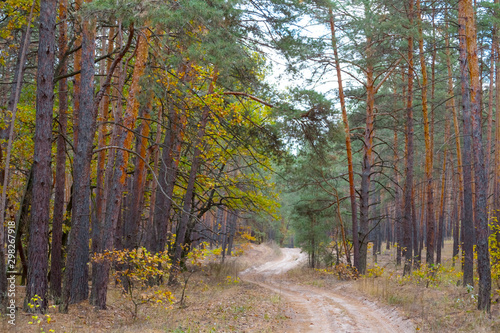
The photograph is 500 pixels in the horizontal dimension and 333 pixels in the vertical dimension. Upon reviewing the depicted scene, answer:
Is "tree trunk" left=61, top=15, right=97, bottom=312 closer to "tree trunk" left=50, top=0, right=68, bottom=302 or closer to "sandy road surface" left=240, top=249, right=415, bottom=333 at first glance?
"tree trunk" left=50, top=0, right=68, bottom=302

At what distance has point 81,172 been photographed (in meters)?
8.22

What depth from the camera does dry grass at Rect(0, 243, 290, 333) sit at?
698 cm

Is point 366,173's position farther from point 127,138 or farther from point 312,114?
point 127,138

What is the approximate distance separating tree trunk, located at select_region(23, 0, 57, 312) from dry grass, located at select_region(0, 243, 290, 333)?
71 centimetres

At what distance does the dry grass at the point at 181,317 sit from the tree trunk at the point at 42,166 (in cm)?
71

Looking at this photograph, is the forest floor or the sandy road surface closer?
the forest floor

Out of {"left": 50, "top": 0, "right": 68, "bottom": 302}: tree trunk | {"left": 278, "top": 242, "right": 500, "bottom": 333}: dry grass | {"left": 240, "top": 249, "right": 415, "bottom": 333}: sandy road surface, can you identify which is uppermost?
{"left": 50, "top": 0, "right": 68, "bottom": 302}: tree trunk

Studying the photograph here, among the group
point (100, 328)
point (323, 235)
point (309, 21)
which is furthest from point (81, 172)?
point (323, 235)

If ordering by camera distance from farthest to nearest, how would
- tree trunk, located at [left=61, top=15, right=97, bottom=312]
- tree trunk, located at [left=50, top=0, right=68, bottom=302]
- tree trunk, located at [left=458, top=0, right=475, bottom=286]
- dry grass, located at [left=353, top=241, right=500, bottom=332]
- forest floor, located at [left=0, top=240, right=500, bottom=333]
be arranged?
tree trunk, located at [left=458, top=0, right=475, bottom=286]
tree trunk, located at [left=50, top=0, right=68, bottom=302]
tree trunk, located at [left=61, top=15, right=97, bottom=312]
dry grass, located at [left=353, top=241, right=500, bottom=332]
forest floor, located at [left=0, top=240, right=500, bottom=333]

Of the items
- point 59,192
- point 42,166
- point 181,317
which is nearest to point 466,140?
point 181,317

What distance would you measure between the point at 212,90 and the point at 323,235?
16498mm

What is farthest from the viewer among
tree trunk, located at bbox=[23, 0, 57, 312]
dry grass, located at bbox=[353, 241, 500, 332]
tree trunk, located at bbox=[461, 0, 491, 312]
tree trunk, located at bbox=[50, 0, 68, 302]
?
tree trunk, located at bbox=[50, 0, 68, 302]

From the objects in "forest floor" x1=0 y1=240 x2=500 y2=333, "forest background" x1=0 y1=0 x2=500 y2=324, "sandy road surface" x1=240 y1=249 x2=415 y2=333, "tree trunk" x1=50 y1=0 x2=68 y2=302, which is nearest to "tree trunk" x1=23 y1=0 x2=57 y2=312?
"forest background" x1=0 y1=0 x2=500 y2=324

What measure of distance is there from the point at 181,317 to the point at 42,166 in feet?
14.8
